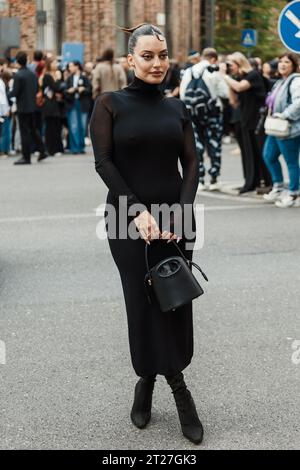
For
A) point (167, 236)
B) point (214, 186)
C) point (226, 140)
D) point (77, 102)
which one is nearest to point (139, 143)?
point (167, 236)

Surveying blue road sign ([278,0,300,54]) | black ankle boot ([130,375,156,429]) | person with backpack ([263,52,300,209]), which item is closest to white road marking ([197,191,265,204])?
person with backpack ([263,52,300,209])

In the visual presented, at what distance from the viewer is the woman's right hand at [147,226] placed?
14.4ft

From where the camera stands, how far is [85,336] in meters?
6.37

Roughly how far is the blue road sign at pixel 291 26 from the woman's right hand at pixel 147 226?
782 cm

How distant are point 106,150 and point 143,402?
1232mm

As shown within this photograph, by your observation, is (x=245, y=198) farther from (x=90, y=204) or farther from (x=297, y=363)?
(x=297, y=363)

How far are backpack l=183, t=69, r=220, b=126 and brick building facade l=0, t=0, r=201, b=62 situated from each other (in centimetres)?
1851

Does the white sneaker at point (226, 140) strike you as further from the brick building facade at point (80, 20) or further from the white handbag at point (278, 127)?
the white handbag at point (278, 127)

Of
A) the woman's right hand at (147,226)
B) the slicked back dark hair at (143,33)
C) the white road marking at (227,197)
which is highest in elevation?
the slicked back dark hair at (143,33)

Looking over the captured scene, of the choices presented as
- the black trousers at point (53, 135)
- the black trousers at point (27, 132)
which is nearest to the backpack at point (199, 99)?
the black trousers at point (27, 132)

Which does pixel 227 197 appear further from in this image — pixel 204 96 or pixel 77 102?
pixel 77 102

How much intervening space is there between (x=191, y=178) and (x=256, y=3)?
41.9 m

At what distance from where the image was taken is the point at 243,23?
45.1 m

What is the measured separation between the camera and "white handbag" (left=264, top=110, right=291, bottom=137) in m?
11.7
